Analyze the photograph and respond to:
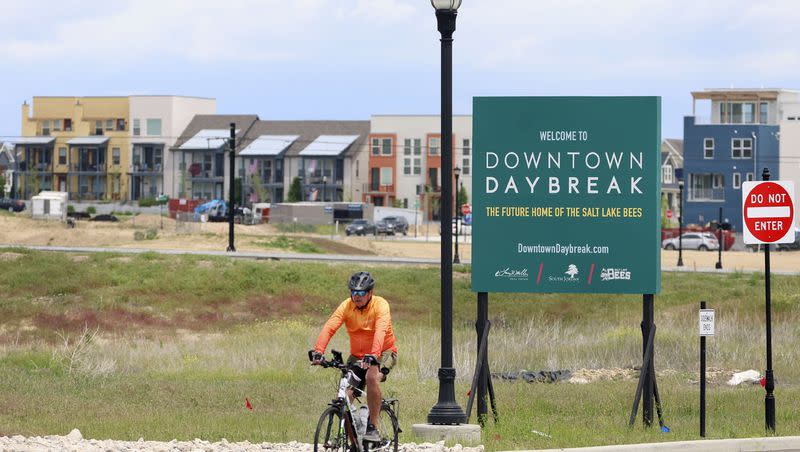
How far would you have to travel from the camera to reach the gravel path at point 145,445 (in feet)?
40.2

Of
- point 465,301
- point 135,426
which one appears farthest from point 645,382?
point 465,301

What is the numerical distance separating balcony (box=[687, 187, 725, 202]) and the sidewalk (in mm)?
92002

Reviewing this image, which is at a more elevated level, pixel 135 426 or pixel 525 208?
pixel 525 208

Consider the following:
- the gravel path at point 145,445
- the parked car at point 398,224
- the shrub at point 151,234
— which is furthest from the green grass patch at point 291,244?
the gravel path at point 145,445

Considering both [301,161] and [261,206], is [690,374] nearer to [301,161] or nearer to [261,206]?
[261,206]

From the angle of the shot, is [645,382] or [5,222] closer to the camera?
[645,382]

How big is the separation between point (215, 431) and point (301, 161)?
372ft

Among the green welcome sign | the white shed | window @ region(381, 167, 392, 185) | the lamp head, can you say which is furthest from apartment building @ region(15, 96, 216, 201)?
the lamp head

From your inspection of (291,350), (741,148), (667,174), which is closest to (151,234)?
(291,350)

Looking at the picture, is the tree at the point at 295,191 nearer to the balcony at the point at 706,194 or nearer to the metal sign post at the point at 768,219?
the balcony at the point at 706,194

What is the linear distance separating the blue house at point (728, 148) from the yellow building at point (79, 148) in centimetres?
5940

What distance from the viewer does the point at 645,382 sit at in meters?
15.6

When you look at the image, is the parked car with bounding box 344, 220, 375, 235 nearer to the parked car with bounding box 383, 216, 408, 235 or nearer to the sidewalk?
the parked car with bounding box 383, 216, 408, 235

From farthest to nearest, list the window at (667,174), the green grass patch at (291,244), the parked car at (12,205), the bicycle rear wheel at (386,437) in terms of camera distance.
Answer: the window at (667,174)
the parked car at (12,205)
the green grass patch at (291,244)
the bicycle rear wheel at (386,437)
